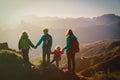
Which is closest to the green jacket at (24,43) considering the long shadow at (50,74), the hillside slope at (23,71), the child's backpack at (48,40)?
the hillside slope at (23,71)

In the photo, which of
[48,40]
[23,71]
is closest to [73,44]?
[48,40]

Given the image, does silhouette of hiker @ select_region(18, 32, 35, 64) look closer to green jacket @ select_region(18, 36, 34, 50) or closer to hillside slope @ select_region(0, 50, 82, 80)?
green jacket @ select_region(18, 36, 34, 50)

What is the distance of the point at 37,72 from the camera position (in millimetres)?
17000

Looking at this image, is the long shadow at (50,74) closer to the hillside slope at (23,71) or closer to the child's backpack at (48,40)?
the hillside slope at (23,71)

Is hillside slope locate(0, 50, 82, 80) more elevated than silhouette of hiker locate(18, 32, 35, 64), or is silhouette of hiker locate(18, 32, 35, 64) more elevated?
silhouette of hiker locate(18, 32, 35, 64)

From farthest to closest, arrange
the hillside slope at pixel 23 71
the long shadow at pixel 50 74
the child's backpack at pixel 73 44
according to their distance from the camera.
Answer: the child's backpack at pixel 73 44
the long shadow at pixel 50 74
the hillside slope at pixel 23 71

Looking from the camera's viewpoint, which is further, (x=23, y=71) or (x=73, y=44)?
(x=73, y=44)

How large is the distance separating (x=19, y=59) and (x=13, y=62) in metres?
0.84

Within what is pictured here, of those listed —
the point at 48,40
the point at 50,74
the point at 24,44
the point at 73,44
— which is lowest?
the point at 50,74

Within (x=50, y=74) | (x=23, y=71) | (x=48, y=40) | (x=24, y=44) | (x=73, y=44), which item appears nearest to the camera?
(x=23, y=71)

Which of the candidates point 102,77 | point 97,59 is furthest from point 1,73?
point 97,59

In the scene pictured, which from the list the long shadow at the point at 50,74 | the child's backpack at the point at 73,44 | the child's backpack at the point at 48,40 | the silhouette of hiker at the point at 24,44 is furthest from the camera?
the child's backpack at the point at 48,40

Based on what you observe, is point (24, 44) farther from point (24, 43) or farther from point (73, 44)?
point (73, 44)

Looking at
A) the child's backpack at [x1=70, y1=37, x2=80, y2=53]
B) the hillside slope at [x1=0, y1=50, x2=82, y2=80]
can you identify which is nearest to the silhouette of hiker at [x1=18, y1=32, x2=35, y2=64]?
the hillside slope at [x1=0, y1=50, x2=82, y2=80]
